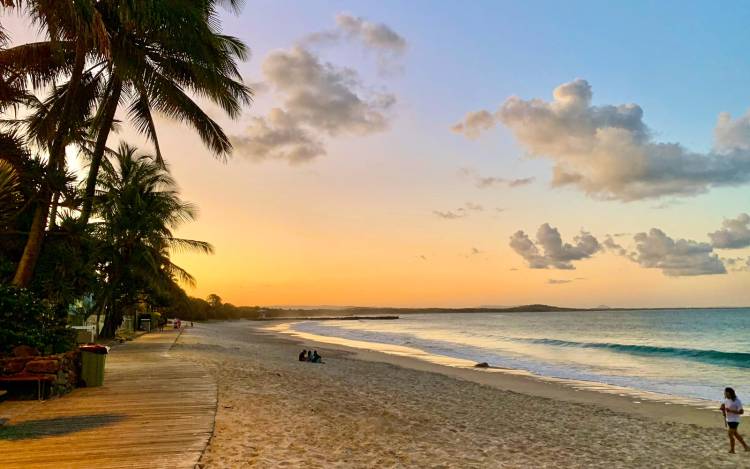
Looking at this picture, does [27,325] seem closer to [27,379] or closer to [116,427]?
[27,379]

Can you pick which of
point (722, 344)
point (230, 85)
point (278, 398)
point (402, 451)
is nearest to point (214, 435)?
point (402, 451)

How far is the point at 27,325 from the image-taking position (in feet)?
31.0

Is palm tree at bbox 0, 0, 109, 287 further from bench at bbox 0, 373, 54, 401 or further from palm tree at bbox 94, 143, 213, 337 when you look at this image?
palm tree at bbox 94, 143, 213, 337

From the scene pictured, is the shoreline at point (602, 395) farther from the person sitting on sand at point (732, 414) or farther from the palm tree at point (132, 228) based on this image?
the palm tree at point (132, 228)

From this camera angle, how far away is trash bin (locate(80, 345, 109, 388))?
973 cm

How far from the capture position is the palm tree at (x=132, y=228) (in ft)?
77.3

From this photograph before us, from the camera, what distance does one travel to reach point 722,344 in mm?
43125

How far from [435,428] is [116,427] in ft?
15.5

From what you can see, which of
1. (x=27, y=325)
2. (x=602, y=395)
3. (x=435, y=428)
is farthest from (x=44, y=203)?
(x=602, y=395)

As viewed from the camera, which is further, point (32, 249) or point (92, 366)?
point (32, 249)

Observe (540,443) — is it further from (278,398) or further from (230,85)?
(230,85)

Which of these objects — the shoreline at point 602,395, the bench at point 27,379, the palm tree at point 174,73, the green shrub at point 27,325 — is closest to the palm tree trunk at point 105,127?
the palm tree at point 174,73

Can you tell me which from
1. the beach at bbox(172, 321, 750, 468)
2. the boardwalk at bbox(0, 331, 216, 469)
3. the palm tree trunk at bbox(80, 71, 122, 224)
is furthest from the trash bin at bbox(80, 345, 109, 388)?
the palm tree trunk at bbox(80, 71, 122, 224)

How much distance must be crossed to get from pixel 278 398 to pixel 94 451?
177 inches
